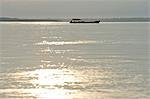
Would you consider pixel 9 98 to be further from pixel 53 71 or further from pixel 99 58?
pixel 99 58

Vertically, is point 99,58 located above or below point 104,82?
above

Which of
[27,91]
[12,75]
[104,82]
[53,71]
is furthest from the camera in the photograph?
[53,71]

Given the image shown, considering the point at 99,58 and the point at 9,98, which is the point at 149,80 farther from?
the point at 99,58

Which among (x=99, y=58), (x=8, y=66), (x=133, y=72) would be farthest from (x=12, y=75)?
(x=99, y=58)

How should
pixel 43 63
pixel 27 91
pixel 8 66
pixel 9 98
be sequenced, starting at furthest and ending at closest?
pixel 43 63 → pixel 8 66 → pixel 27 91 → pixel 9 98

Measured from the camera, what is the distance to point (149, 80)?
2198 cm

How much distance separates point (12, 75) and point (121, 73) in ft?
17.5

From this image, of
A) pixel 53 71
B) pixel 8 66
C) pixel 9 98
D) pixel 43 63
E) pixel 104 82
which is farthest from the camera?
pixel 43 63

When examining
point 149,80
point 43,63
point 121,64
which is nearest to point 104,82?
point 149,80

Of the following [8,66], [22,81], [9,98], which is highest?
[8,66]

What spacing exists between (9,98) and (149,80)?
22.6 feet

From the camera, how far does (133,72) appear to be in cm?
2450

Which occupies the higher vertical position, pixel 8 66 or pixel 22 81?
pixel 8 66

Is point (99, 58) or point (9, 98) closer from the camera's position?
point (9, 98)
